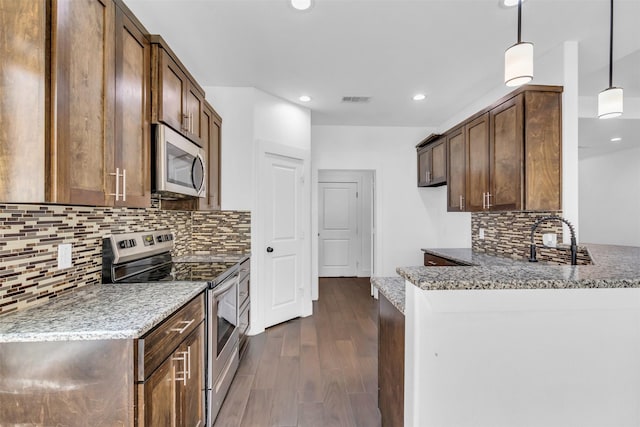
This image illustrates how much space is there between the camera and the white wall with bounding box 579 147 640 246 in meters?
5.31

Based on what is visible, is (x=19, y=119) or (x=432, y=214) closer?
(x=19, y=119)

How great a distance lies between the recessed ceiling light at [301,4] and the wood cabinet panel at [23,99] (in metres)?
1.36

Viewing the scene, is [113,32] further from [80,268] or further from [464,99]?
[464,99]

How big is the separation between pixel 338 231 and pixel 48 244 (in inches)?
200

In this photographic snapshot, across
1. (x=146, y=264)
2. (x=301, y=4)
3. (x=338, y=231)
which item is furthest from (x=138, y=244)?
(x=338, y=231)

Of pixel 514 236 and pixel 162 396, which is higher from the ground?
pixel 514 236

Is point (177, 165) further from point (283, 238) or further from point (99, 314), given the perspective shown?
point (283, 238)

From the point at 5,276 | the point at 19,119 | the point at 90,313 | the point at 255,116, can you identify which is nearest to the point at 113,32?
the point at 19,119

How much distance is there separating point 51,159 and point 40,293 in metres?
0.71

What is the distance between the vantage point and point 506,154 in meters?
2.56

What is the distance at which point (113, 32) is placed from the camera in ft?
4.63

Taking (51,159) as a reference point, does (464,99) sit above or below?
above

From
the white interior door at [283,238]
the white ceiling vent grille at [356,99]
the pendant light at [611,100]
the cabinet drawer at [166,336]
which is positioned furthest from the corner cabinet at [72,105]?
the pendant light at [611,100]

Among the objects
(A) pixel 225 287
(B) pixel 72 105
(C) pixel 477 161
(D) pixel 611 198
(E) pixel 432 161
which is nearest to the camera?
(B) pixel 72 105
